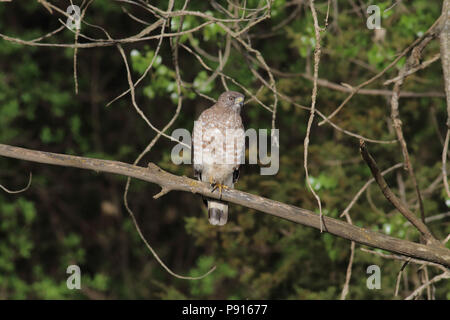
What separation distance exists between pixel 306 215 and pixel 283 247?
274cm

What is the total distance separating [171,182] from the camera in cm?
347

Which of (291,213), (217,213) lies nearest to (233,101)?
(217,213)

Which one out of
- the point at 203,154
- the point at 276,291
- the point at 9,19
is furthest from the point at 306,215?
the point at 9,19

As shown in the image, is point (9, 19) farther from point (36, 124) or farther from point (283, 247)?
point (283, 247)

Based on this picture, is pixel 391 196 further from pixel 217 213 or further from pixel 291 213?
pixel 217 213

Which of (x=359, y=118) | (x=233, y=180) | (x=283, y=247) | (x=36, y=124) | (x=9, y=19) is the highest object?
(x=9, y=19)

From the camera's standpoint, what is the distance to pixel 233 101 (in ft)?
16.0

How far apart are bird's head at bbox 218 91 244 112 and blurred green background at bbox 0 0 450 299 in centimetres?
36

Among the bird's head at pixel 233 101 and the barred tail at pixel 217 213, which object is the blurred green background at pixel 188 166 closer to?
the bird's head at pixel 233 101

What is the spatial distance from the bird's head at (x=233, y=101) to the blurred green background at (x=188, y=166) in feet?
1.17

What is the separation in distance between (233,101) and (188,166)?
1.43 metres

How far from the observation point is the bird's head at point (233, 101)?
4.84m
